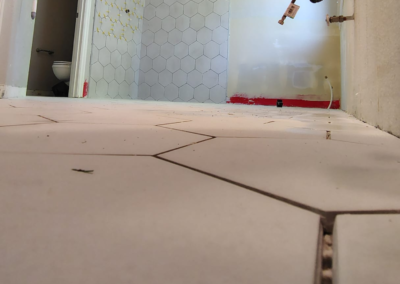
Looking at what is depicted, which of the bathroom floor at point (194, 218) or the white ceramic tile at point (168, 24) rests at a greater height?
the white ceramic tile at point (168, 24)

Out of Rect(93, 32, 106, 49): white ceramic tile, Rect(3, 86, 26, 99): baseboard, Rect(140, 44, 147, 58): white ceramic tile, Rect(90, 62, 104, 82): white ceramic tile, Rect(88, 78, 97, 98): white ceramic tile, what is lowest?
Rect(3, 86, 26, 99): baseboard

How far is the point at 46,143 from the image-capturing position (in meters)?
0.48

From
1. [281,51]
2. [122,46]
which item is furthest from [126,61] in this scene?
[281,51]

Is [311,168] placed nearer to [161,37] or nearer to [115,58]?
[115,58]

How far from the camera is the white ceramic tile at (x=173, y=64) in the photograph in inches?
135

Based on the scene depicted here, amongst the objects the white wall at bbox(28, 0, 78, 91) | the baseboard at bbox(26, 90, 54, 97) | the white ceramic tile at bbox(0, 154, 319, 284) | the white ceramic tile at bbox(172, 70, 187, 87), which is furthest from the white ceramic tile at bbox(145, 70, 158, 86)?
the white ceramic tile at bbox(0, 154, 319, 284)

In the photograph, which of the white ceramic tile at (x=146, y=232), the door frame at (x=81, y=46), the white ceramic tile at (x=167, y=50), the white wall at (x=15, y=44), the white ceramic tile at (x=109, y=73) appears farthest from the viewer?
the white ceramic tile at (x=167, y=50)

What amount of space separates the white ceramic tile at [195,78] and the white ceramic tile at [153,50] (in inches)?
21.2

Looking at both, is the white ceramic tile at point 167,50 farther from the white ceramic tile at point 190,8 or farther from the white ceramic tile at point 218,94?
the white ceramic tile at point 218,94

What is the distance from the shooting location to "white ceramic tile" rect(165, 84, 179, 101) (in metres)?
3.46

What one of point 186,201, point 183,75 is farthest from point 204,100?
point 186,201

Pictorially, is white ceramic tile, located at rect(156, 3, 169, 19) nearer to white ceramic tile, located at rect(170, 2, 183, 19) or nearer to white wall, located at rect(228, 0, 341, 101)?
white ceramic tile, located at rect(170, 2, 183, 19)

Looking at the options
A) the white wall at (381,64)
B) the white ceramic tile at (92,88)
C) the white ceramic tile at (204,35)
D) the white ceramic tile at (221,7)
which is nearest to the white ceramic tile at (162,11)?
the white ceramic tile at (204,35)

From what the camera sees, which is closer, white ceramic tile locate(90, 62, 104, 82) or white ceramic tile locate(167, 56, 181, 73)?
white ceramic tile locate(90, 62, 104, 82)
